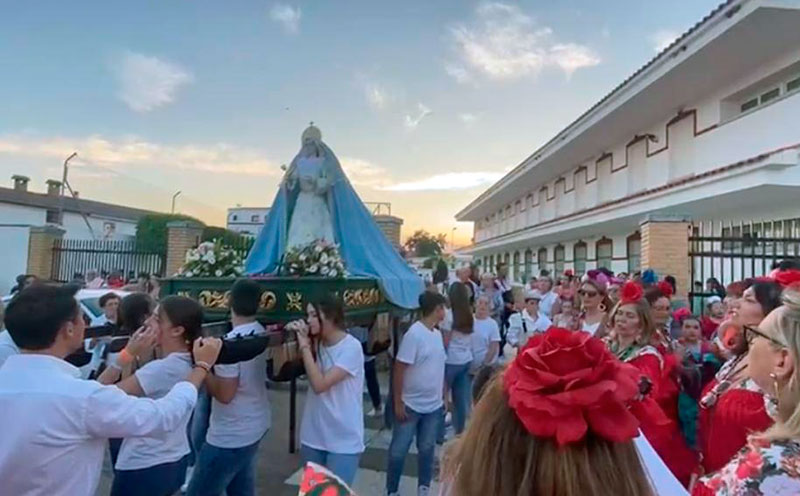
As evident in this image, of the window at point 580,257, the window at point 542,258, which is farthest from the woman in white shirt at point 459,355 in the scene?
the window at point 542,258

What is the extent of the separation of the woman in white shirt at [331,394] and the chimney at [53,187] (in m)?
34.7

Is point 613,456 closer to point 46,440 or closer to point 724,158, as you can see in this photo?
point 46,440

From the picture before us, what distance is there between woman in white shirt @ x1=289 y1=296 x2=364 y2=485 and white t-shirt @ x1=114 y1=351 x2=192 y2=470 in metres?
0.67

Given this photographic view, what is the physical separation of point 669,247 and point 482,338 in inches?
176

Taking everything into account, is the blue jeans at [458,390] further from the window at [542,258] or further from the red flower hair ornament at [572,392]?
the window at [542,258]

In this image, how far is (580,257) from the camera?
16.7 m

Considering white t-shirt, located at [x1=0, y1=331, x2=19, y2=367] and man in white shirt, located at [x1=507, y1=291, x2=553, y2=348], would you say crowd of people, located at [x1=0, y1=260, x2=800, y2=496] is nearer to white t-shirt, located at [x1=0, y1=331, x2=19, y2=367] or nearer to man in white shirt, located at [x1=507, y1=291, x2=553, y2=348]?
white t-shirt, located at [x1=0, y1=331, x2=19, y2=367]

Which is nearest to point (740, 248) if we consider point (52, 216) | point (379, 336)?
point (379, 336)

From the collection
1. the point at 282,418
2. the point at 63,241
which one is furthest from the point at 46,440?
the point at 63,241

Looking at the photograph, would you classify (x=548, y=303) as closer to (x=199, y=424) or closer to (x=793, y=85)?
(x=793, y=85)

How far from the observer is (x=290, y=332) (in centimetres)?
317

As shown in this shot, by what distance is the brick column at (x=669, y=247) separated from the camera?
845 cm

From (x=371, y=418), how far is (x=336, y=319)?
3609 mm

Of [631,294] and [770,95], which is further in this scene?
[770,95]
